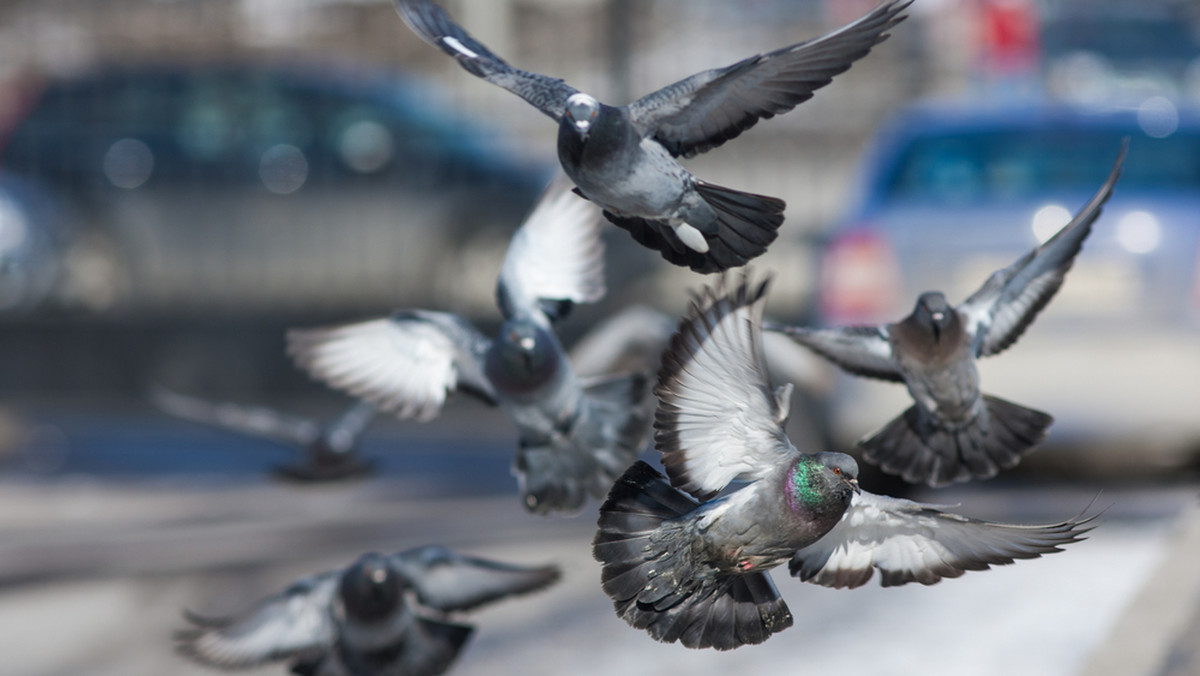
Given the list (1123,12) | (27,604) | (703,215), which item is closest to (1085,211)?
(703,215)

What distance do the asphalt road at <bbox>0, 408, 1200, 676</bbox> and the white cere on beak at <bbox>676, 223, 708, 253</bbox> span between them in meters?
1.74

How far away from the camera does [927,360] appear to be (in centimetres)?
175

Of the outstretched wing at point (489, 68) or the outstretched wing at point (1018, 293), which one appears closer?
the outstretched wing at point (489, 68)

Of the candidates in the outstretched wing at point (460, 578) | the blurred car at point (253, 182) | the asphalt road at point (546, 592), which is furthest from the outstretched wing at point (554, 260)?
the blurred car at point (253, 182)

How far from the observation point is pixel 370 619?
221 cm

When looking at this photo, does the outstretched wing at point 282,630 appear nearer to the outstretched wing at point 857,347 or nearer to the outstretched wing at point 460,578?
the outstretched wing at point 460,578

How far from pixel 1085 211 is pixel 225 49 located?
10.8 metres

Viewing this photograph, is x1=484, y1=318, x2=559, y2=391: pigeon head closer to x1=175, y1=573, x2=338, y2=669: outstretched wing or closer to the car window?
x1=175, y1=573, x2=338, y2=669: outstretched wing

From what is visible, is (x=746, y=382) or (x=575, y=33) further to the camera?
(x=575, y=33)

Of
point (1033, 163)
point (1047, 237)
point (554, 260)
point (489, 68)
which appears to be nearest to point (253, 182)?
point (1033, 163)

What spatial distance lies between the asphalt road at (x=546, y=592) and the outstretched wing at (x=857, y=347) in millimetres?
1374

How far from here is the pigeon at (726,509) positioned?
1559 millimetres

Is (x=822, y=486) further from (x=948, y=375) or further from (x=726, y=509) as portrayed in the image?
(x=948, y=375)

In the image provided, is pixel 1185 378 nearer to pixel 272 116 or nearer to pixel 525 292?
pixel 525 292
